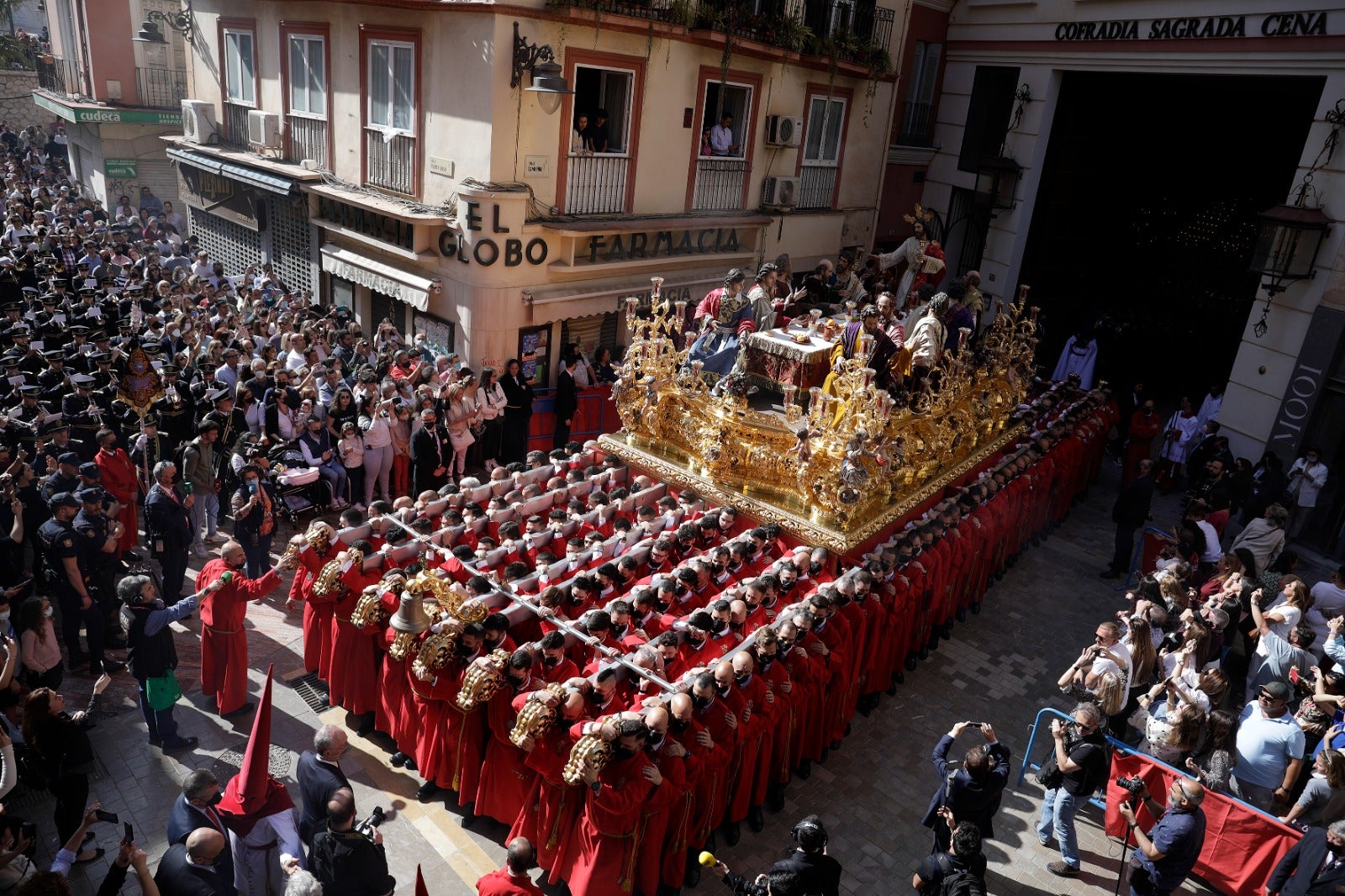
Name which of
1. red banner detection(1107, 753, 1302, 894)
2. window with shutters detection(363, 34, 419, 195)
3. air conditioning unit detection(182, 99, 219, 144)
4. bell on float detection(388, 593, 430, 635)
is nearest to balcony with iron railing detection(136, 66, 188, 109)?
air conditioning unit detection(182, 99, 219, 144)

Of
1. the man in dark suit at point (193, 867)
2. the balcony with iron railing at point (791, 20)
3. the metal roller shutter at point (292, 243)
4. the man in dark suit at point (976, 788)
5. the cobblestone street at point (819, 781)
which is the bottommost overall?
the cobblestone street at point (819, 781)

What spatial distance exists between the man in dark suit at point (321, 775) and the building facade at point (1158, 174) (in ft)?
47.9

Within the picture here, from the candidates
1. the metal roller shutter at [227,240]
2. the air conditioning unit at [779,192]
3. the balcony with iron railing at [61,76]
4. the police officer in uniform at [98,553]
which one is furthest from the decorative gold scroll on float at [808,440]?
the balcony with iron railing at [61,76]

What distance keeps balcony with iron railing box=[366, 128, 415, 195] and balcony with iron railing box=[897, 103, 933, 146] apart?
11.8 metres

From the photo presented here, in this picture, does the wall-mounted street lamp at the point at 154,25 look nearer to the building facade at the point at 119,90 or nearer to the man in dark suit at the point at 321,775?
the building facade at the point at 119,90

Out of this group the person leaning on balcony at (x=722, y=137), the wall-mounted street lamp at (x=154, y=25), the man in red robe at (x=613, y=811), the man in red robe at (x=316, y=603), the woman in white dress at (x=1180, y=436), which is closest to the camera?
the man in red robe at (x=613, y=811)

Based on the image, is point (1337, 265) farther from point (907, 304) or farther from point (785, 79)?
point (785, 79)

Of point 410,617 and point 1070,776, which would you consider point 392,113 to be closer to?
point 410,617

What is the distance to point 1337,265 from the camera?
13414 mm

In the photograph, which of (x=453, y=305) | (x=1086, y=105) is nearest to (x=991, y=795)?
(x=453, y=305)

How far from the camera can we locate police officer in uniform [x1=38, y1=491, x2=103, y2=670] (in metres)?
7.41

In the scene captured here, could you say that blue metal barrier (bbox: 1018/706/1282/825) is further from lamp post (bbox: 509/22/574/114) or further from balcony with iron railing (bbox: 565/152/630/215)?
lamp post (bbox: 509/22/574/114)

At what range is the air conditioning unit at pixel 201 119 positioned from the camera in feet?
60.2

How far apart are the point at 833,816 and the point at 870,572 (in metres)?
2.33
